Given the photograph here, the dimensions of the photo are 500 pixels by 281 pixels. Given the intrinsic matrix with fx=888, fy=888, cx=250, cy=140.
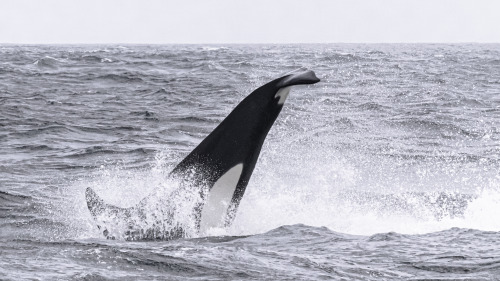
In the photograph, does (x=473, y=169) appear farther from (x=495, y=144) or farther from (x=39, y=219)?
(x=39, y=219)

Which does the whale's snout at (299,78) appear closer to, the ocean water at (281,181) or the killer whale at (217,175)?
the killer whale at (217,175)

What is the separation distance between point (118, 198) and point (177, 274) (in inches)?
223

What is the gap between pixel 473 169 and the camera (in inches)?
688

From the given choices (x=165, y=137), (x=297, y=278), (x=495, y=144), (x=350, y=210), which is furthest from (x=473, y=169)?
(x=297, y=278)

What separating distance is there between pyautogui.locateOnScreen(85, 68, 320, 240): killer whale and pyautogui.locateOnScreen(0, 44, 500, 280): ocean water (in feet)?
0.70

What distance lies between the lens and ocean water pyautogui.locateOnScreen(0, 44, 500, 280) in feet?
27.2

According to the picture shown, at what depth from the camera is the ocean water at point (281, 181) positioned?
828 centimetres

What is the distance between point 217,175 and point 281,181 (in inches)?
220

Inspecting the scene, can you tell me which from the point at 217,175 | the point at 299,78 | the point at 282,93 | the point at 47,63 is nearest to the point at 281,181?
the point at 217,175

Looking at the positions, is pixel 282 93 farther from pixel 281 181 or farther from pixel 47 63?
pixel 47 63

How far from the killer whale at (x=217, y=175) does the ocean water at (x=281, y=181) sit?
0.70ft

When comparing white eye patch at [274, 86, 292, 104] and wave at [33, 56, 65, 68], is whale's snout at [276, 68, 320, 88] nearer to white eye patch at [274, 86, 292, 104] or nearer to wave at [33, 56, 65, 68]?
white eye patch at [274, 86, 292, 104]

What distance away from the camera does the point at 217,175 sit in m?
9.94

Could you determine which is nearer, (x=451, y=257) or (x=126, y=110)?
(x=451, y=257)
